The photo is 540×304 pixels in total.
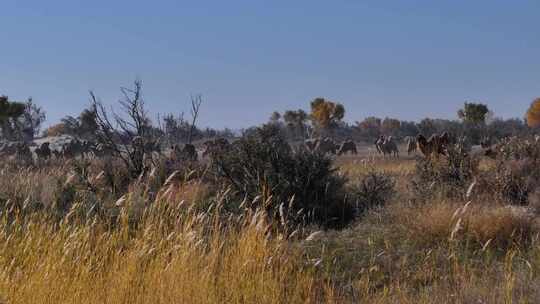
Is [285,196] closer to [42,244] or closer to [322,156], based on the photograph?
[322,156]

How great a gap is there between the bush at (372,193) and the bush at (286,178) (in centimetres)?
28

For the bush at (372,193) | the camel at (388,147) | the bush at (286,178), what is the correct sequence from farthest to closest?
the camel at (388,147) → the bush at (372,193) → the bush at (286,178)

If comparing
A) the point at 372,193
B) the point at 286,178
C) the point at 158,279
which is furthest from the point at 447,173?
the point at 158,279

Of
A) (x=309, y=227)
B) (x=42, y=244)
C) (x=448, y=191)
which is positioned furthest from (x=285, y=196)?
(x=42, y=244)

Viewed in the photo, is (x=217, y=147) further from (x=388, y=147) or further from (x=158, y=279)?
(x=388, y=147)

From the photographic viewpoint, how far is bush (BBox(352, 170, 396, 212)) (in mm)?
10555

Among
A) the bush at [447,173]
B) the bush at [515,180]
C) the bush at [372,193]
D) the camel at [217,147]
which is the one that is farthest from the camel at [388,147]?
the bush at [372,193]

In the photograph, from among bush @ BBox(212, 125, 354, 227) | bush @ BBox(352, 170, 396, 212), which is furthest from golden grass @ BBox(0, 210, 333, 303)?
bush @ BBox(352, 170, 396, 212)

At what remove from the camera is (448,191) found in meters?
10.2

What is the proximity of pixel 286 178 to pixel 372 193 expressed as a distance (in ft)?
4.96

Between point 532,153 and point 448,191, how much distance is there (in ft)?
13.3

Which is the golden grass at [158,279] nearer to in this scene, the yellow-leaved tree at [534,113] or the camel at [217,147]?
the camel at [217,147]

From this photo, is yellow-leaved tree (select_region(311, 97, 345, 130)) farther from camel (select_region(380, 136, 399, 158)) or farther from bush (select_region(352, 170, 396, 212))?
bush (select_region(352, 170, 396, 212))

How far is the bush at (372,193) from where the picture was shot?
10.6m
